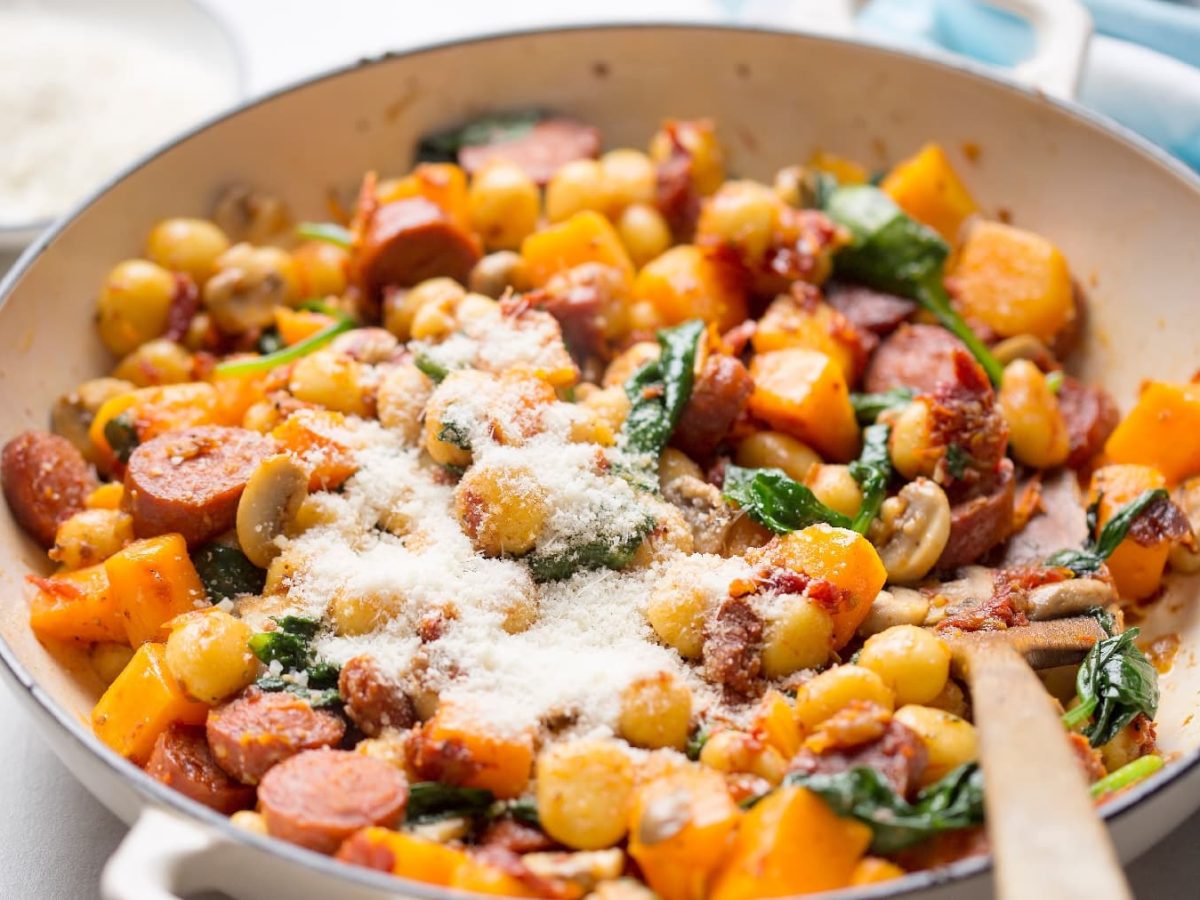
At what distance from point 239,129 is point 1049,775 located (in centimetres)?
314

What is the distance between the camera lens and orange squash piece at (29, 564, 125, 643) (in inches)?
115

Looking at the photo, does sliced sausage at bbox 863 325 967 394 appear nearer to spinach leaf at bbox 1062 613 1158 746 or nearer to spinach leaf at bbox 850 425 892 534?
spinach leaf at bbox 850 425 892 534

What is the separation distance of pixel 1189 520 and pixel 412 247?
2.30 m

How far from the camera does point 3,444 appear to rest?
327cm

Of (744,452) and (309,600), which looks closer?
(309,600)

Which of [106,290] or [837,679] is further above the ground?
[106,290]

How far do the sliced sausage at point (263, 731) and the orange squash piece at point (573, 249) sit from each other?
161 centimetres

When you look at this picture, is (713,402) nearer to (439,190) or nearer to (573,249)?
(573,249)

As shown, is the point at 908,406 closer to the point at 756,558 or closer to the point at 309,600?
the point at 756,558

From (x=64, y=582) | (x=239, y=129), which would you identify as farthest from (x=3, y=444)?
(x=239, y=129)

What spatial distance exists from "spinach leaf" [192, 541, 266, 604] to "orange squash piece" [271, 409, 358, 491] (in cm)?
24

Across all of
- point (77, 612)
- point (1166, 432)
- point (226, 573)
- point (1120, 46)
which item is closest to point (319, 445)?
point (226, 573)

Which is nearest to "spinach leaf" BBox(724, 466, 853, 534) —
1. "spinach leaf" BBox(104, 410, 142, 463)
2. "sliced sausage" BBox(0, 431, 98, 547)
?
"spinach leaf" BBox(104, 410, 142, 463)

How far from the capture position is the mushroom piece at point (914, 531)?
10.0ft
